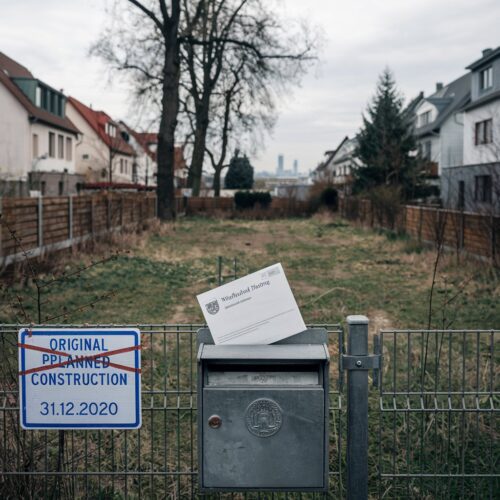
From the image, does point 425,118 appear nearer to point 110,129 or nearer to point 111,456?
point 110,129

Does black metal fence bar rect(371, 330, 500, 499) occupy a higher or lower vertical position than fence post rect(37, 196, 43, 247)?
lower

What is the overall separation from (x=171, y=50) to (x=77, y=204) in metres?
12.2

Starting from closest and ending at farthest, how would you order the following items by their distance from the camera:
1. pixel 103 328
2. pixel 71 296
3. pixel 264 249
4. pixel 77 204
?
pixel 103 328 < pixel 71 296 < pixel 77 204 < pixel 264 249

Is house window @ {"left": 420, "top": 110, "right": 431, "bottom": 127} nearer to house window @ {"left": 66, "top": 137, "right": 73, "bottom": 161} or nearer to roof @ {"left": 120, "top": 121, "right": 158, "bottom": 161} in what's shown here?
roof @ {"left": 120, "top": 121, "right": 158, "bottom": 161}

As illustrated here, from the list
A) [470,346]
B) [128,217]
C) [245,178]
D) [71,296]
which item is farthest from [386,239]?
[245,178]

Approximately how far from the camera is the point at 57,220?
16094mm

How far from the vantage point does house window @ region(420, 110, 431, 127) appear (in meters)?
54.8

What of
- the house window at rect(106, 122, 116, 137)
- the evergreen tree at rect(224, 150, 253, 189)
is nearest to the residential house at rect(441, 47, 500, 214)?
the house window at rect(106, 122, 116, 137)

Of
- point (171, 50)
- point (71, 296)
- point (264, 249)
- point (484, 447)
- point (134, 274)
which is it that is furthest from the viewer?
point (171, 50)

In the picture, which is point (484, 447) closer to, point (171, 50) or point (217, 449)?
point (217, 449)

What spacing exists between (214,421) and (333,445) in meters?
2.21

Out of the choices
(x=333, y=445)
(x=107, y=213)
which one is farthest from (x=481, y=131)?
(x=333, y=445)

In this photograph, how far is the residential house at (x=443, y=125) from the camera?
155ft

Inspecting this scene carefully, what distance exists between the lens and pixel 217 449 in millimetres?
2773
